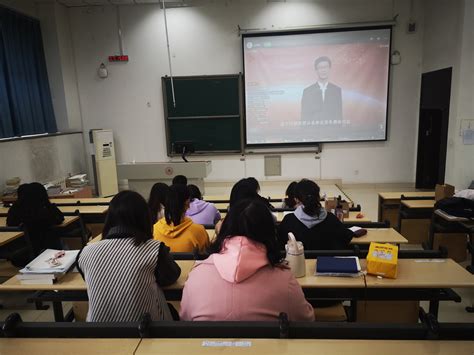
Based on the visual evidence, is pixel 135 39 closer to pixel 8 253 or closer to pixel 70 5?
pixel 70 5

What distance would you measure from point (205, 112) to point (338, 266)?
5335 mm

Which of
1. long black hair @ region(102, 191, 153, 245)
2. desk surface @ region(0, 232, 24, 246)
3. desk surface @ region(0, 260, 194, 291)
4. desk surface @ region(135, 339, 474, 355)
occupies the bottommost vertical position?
desk surface @ region(0, 232, 24, 246)

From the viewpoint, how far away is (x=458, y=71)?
495 cm

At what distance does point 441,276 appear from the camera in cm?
169

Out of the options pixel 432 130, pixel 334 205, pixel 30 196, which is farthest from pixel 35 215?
pixel 432 130

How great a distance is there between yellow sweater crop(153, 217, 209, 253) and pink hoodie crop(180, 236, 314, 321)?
89cm

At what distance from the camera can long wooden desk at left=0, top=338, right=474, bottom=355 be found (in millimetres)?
1120

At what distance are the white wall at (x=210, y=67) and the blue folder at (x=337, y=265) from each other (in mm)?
5062

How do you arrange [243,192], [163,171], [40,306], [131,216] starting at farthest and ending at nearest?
[163,171], [40,306], [243,192], [131,216]

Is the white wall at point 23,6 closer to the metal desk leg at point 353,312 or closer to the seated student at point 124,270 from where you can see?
the seated student at point 124,270

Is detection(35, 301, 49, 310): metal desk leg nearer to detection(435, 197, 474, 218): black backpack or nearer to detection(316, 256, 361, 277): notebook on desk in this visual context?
detection(316, 256, 361, 277): notebook on desk

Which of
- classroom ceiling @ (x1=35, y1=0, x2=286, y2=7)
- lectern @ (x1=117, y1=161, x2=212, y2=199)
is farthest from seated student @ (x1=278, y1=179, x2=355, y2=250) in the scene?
classroom ceiling @ (x1=35, y1=0, x2=286, y2=7)

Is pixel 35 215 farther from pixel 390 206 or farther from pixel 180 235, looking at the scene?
pixel 390 206

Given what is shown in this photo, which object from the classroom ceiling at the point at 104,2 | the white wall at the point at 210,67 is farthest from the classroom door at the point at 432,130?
the classroom ceiling at the point at 104,2
